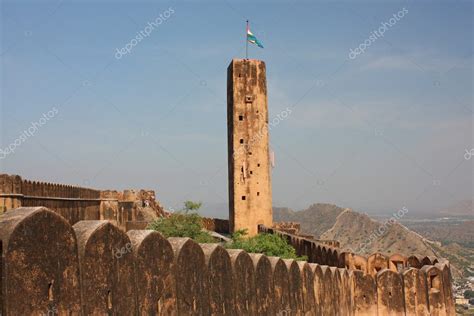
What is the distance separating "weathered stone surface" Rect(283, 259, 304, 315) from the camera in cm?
663

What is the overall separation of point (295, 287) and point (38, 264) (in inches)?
174

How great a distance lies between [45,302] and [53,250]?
0.87ft

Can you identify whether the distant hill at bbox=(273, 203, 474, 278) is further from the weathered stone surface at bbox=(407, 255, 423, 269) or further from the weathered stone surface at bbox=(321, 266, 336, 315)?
the weathered stone surface at bbox=(321, 266, 336, 315)

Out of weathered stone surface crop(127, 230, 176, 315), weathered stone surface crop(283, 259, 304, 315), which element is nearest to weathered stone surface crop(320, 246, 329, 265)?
weathered stone surface crop(283, 259, 304, 315)

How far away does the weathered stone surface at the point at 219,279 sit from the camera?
474 cm

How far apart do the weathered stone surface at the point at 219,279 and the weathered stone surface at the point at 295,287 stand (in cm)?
166

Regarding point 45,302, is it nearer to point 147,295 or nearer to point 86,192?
point 147,295

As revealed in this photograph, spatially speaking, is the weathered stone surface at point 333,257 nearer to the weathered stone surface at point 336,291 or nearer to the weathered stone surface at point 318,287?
the weathered stone surface at point 336,291

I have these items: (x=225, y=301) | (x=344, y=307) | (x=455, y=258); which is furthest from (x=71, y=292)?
(x=455, y=258)

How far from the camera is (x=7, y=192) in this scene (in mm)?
14531

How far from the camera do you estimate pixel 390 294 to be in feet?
28.1

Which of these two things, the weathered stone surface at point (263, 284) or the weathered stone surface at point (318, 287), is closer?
the weathered stone surface at point (263, 284)

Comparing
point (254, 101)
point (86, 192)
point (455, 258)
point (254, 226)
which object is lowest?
point (455, 258)

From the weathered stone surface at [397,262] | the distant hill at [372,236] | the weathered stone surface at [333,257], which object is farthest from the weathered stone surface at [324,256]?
the distant hill at [372,236]
